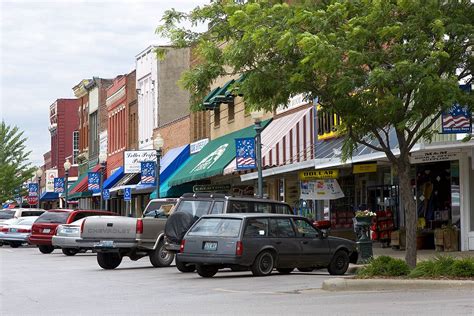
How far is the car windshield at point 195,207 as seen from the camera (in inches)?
1009

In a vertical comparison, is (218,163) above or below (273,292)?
above

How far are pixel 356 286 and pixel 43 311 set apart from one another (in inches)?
218

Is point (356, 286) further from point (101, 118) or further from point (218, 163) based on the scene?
point (101, 118)

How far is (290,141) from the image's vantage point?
37.5 meters

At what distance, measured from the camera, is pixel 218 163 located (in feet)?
139

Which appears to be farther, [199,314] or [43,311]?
[43,311]

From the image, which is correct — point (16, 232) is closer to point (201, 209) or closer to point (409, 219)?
point (201, 209)

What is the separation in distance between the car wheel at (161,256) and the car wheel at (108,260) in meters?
0.95

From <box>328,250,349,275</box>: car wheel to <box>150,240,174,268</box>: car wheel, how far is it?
18.5 ft

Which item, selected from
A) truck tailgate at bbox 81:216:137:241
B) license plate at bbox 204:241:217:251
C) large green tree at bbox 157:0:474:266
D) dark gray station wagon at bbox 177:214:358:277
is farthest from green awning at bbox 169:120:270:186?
large green tree at bbox 157:0:474:266

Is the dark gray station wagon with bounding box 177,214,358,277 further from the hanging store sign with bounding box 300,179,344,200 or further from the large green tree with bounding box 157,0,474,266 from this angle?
the hanging store sign with bounding box 300,179,344,200

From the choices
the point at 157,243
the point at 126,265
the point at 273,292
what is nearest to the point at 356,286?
the point at 273,292

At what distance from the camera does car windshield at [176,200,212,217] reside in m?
25.6

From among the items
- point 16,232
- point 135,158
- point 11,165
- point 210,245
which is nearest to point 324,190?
point 210,245
